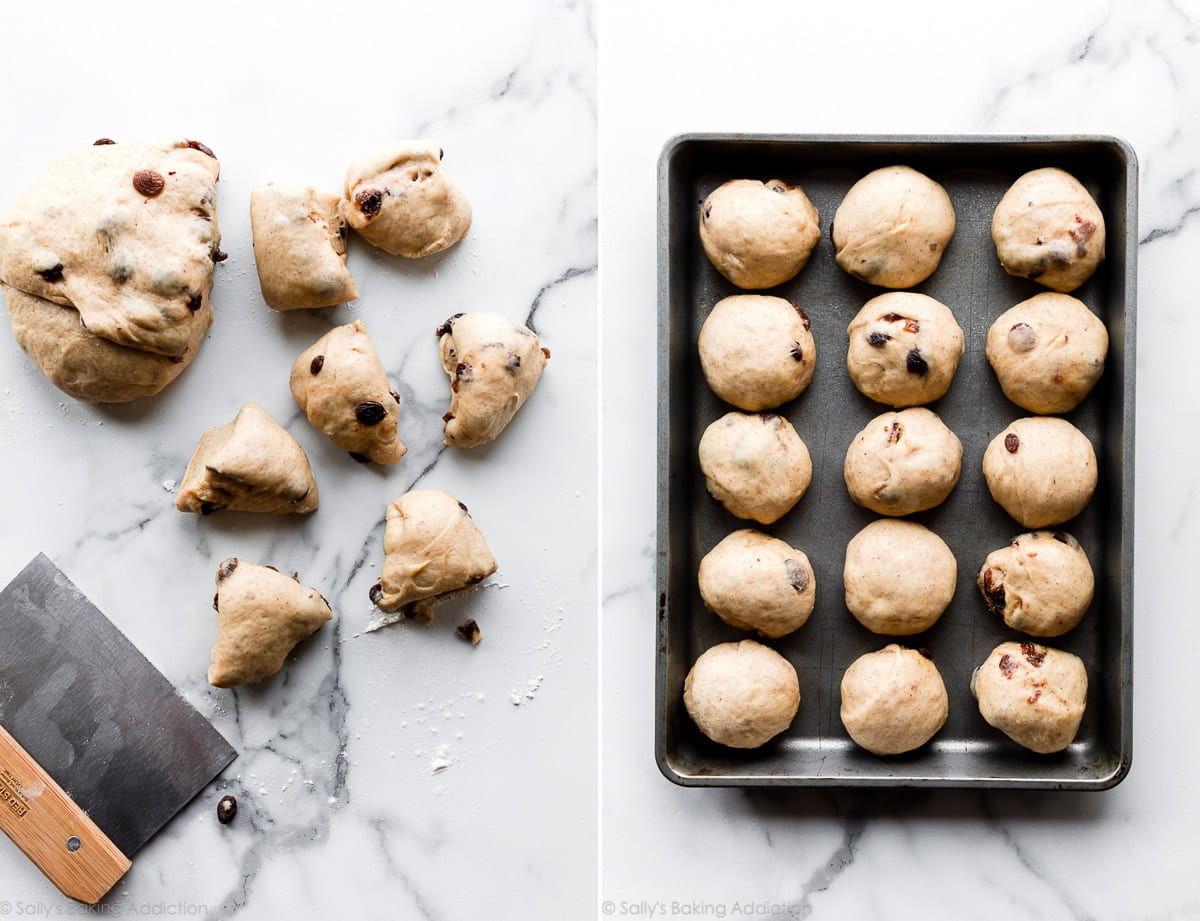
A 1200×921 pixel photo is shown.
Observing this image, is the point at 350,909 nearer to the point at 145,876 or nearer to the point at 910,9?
the point at 145,876

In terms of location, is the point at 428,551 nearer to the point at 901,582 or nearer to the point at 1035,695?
the point at 901,582

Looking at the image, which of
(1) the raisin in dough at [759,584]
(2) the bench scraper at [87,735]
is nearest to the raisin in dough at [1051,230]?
(1) the raisin in dough at [759,584]

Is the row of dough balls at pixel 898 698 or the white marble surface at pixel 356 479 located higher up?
the white marble surface at pixel 356 479

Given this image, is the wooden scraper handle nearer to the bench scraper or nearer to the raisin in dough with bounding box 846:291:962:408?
the bench scraper

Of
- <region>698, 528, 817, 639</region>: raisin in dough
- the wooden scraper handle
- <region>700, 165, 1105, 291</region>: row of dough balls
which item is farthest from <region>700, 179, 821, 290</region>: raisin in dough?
the wooden scraper handle

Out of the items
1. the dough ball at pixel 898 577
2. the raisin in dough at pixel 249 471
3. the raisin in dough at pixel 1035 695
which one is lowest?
the raisin in dough at pixel 1035 695

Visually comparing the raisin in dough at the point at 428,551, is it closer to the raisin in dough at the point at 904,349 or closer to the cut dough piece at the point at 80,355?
the cut dough piece at the point at 80,355

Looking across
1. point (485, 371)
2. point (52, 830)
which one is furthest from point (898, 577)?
point (52, 830)
